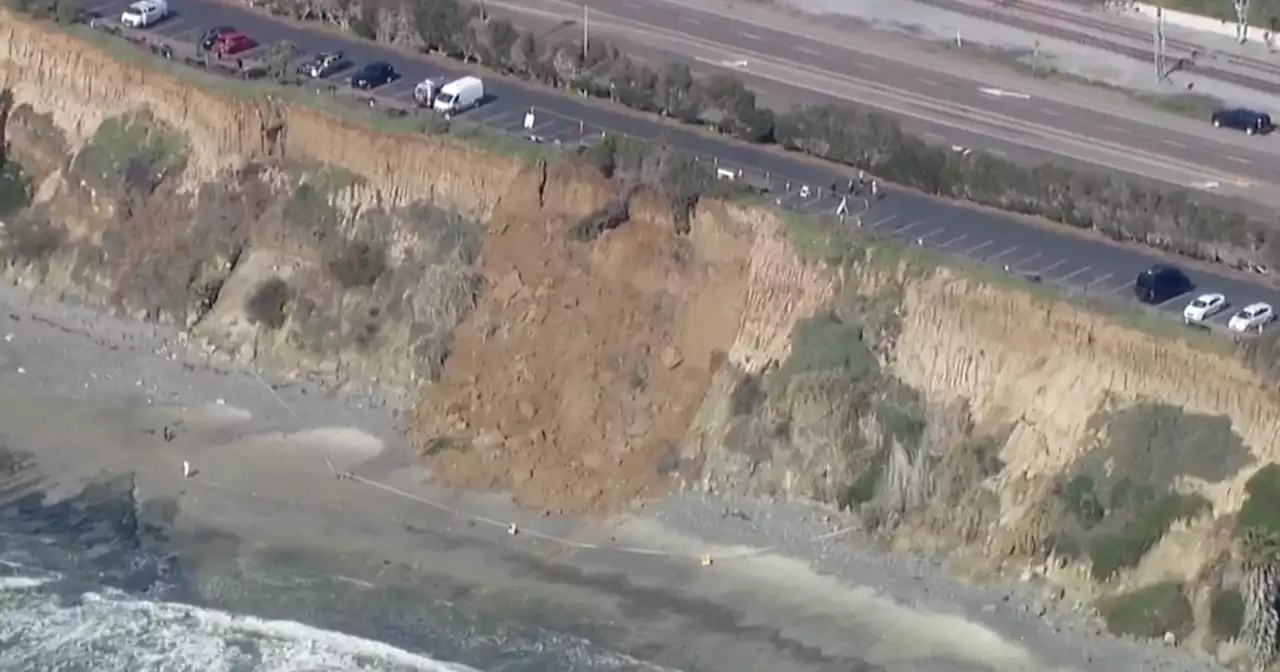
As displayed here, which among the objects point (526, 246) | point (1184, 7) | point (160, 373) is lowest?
point (160, 373)

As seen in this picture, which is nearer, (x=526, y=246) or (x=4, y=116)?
(x=526, y=246)

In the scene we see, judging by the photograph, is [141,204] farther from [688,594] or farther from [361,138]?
[688,594]

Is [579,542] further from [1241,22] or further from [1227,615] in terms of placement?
[1241,22]

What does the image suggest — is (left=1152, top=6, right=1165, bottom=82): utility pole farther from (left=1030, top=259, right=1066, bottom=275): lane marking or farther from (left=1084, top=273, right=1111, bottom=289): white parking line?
(left=1084, top=273, right=1111, bottom=289): white parking line

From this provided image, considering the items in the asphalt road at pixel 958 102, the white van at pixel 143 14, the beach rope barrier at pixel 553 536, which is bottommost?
the beach rope barrier at pixel 553 536

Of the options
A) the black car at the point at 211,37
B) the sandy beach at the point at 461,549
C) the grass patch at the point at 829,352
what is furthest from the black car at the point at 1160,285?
the black car at the point at 211,37

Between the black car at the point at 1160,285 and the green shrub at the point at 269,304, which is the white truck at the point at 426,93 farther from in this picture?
the black car at the point at 1160,285

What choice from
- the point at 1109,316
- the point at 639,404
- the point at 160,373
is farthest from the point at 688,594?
the point at 160,373
